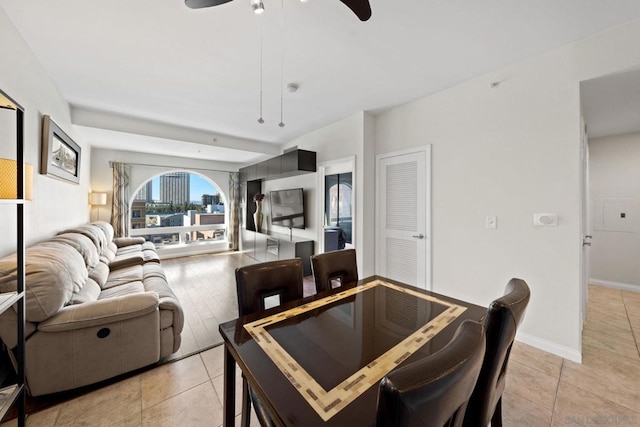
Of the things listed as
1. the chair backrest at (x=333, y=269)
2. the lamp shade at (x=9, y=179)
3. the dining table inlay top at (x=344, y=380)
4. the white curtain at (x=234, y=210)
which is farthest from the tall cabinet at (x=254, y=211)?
the lamp shade at (x=9, y=179)

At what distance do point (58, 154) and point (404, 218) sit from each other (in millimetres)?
4272

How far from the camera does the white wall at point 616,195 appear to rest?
3.53 meters

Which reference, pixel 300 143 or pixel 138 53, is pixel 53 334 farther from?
pixel 300 143

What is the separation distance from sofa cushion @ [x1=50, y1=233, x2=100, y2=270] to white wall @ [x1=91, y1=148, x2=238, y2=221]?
3047 millimetres

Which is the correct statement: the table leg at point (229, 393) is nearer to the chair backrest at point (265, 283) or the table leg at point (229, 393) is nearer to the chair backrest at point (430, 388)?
the chair backrest at point (265, 283)

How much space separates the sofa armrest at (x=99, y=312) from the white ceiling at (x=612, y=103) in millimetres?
3966

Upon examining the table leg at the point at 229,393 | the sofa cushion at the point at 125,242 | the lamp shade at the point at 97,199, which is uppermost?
the lamp shade at the point at 97,199

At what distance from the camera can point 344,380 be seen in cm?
85

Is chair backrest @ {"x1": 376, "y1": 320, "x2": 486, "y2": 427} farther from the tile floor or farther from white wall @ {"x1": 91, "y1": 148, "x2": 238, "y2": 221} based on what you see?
white wall @ {"x1": 91, "y1": 148, "x2": 238, "y2": 221}

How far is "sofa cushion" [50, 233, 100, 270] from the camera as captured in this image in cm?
251

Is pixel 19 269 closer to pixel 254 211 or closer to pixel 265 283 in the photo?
pixel 265 283

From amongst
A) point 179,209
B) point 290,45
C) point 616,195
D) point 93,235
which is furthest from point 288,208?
point 616,195

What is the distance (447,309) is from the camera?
1.43 metres

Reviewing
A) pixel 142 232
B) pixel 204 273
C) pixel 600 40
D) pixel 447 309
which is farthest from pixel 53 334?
pixel 142 232
